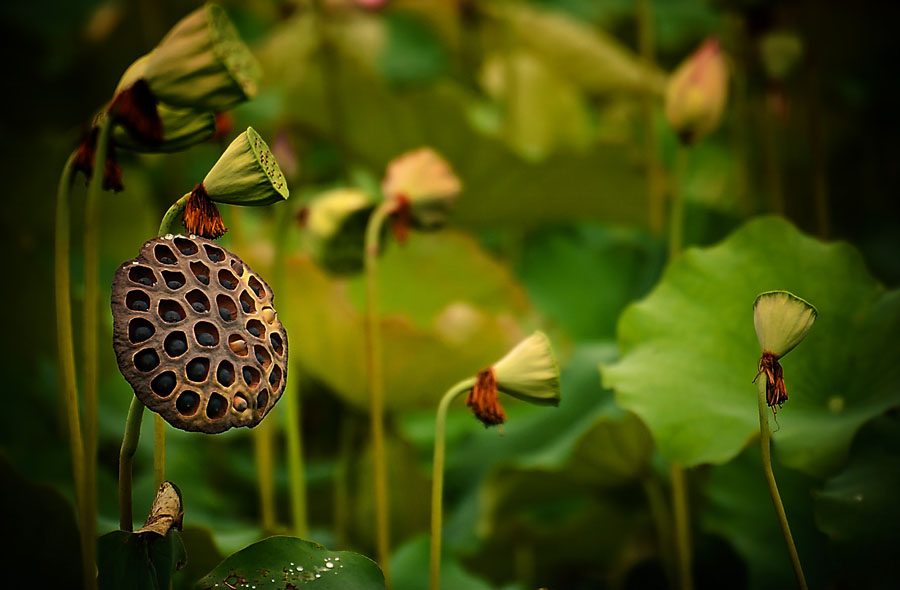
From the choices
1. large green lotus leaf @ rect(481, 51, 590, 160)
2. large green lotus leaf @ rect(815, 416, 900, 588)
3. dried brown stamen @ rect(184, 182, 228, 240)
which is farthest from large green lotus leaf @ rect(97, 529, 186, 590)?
large green lotus leaf @ rect(481, 51, 590, 160)

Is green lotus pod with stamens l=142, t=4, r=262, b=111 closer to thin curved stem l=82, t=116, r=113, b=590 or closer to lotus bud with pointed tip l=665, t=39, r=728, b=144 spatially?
thin curved stem l=82, t=116, r=113, b=590

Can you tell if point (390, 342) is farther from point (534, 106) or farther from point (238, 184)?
point (534, 106)

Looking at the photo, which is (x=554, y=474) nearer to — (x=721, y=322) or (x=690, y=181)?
(x=721, y=322)

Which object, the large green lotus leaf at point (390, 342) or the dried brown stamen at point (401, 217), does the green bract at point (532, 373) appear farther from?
the large green lotus leaf at point (390, 342)

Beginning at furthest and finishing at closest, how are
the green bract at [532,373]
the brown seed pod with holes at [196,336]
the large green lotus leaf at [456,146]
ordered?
the large green lotus leaf at [456,146]
the green bract at [532,373]
the brown seed pod with holes at [196,336]

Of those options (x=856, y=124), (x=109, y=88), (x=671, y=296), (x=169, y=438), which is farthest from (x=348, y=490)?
(x=856, y=124)

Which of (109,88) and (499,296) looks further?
(109,88)

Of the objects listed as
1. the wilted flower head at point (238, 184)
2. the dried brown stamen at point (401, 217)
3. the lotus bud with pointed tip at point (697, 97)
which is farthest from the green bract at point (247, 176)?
the lotus bud with pointed tip at point (697, 97)
